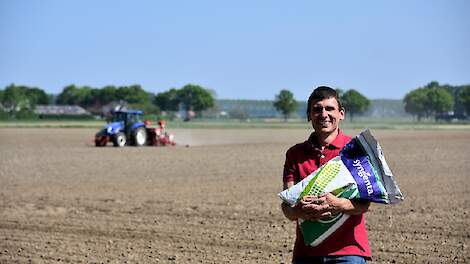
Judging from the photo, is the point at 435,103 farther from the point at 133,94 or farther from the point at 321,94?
the point at 321,94

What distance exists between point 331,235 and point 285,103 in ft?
511

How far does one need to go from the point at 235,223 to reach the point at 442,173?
10.8 meters

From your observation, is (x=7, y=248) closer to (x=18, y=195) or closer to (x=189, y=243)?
(x=189, y=243)

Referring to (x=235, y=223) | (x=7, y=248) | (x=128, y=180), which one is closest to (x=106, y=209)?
(x=235, y=223)

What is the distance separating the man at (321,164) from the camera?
4.32m

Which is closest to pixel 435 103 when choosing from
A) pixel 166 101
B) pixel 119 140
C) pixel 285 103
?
pixel 285 103

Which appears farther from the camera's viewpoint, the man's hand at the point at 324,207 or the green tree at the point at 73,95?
the green tree at the point at 73,95

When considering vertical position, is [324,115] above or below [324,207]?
above

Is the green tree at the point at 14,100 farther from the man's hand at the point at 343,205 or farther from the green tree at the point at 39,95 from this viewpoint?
the man's hand at the point at 343,205

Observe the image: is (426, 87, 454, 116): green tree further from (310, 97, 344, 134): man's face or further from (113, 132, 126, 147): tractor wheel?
(310, 97, 344, 134): man's face

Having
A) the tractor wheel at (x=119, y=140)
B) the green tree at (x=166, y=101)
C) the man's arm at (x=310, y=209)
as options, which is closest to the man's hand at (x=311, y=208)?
the man's arm at (x=310, y=209)

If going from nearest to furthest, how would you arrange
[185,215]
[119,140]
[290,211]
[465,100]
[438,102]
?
[290,211]
[185,215]
[119,140]
[465,100]
[438,102]

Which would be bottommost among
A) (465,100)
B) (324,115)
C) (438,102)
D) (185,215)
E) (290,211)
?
(185,215)

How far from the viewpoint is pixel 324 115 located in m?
4.41
